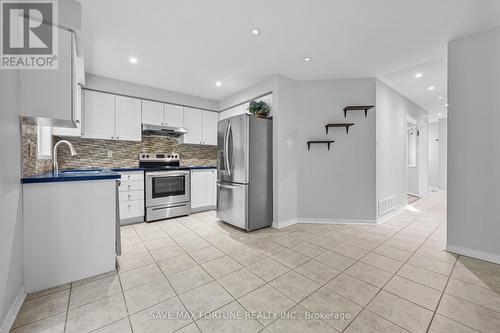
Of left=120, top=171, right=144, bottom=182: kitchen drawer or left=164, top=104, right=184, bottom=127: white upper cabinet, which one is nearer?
left=120, top=171, right=144, bottom=182: kitchen drawer

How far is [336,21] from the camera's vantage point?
2133 mm

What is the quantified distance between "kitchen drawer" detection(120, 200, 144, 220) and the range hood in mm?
1389

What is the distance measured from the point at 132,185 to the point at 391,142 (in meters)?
4.98

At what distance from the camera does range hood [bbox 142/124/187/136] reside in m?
3.93

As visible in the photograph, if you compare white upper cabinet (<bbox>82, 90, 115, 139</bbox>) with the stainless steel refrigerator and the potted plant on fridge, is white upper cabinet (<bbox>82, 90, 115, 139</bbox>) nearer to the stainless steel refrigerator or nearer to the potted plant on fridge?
the stainless steel refrigerator

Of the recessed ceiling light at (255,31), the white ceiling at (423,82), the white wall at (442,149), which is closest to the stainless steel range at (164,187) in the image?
the recessed ceiling light at (255,31)

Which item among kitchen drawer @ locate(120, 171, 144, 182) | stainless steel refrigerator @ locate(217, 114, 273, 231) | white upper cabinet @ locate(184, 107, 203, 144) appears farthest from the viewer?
white upper cabinet @ locate(184, 107, 203, 144)

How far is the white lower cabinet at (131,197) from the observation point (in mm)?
3529

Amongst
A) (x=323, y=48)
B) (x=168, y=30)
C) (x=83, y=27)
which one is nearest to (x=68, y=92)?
(x=83, y=27)

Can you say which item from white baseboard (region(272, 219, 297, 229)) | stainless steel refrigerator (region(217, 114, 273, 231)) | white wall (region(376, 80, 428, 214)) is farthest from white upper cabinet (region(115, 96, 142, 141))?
white wall (region(376, 80, 428, 214))

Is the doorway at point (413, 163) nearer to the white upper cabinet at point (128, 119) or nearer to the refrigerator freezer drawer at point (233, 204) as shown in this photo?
the refrigerator freezer drawer at point (233, 204)

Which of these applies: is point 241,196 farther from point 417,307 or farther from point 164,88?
point 164,88

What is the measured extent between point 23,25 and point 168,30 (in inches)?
46.4

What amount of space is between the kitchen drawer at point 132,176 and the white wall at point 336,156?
2.89m
